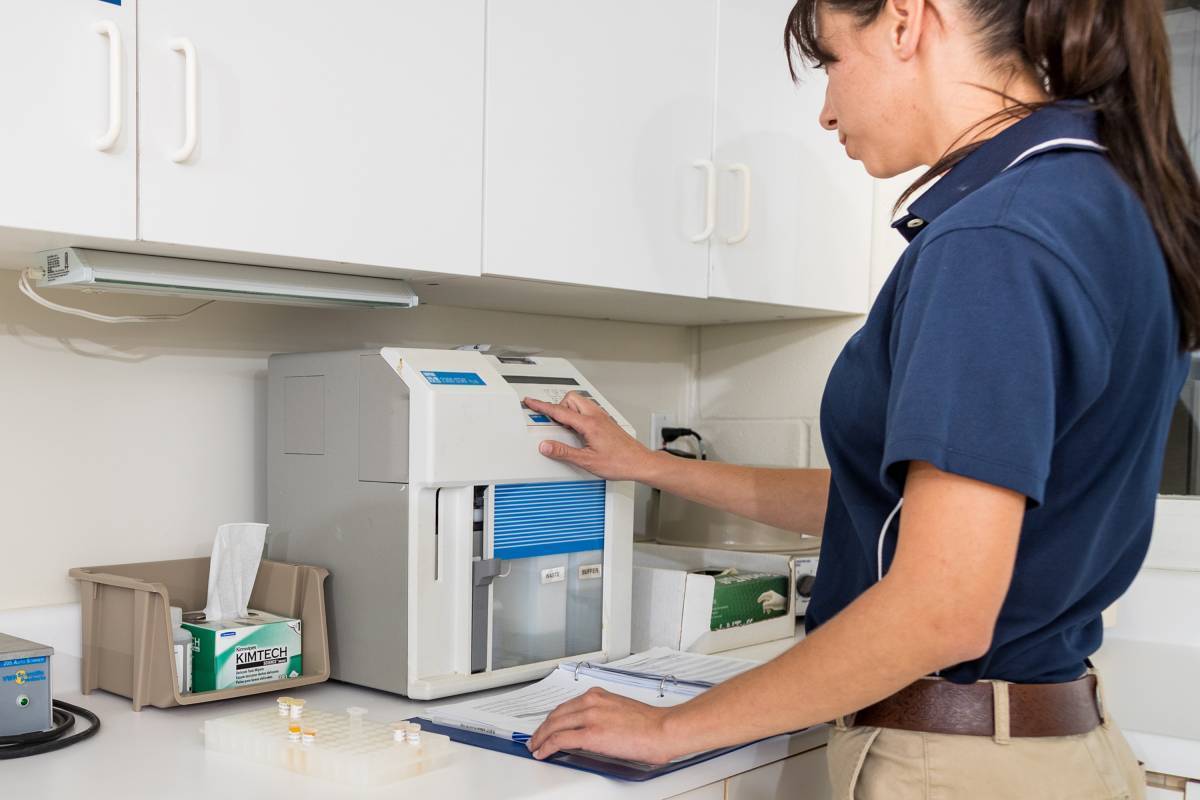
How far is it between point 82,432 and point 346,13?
0.66 meters

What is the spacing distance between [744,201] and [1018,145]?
908 millimetres

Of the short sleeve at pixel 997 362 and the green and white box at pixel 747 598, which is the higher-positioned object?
the short sleeve at pixel 997 362

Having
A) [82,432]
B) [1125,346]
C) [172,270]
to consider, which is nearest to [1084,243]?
[1125,346]

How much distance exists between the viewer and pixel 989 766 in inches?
36.8

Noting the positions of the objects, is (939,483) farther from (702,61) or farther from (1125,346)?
(702,61)

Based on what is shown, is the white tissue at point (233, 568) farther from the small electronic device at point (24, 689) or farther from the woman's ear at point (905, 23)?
the woman's ear at point (905, 23)

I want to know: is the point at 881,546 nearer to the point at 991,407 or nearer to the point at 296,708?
the point at 991,407

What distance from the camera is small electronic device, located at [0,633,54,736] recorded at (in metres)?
1.14

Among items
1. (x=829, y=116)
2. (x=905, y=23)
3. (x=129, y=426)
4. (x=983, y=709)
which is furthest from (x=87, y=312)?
(x=983, y=709)

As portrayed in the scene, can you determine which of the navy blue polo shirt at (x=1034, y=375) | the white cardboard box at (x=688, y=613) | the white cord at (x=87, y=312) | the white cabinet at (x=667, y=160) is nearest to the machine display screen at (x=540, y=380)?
the white cabinet at (x=667, y=160)

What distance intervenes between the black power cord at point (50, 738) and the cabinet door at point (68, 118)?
0.52m

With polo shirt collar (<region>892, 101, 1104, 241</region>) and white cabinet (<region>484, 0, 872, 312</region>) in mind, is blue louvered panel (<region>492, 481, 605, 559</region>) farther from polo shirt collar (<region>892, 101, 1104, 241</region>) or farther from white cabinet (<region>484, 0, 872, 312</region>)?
polo shirt collar (<region>892, 101, 1104, 241</region>)

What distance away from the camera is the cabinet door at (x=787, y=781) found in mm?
1230

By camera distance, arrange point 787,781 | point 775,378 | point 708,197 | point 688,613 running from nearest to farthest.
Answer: point 787,781, point 688,613, point 708,197, point 775,378
